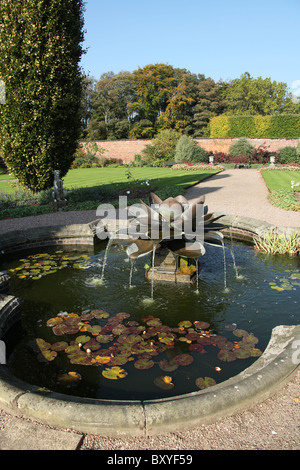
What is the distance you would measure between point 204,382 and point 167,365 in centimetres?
40

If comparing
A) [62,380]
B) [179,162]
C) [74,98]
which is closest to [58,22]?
[74,98]

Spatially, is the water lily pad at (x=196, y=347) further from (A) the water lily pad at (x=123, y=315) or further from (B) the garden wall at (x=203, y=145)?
(B) the garden wall at (x=203, y=145)

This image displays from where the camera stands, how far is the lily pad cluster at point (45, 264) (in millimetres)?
5738

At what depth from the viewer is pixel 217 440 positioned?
2217mm

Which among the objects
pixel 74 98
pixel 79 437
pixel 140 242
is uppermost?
pixel 74 98

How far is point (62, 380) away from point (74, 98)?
10.6 m

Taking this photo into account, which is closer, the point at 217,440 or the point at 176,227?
the point at 217,440

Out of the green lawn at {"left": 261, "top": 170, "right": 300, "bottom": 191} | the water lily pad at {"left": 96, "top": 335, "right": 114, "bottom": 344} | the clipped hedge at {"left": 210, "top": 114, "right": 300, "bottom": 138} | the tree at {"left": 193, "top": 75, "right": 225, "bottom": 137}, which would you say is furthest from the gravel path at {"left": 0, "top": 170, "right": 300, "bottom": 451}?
the tree at {"left": 193, "top": 75, "right": 225, "bottom": 137}

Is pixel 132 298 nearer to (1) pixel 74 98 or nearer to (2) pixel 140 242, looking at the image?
(2) pixel 140 242

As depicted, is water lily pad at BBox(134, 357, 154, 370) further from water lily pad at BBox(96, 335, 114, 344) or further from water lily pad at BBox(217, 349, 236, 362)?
water lily pad at BBox(217, 349, 236, 362)

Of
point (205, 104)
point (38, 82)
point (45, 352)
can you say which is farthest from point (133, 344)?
point (205, 104)

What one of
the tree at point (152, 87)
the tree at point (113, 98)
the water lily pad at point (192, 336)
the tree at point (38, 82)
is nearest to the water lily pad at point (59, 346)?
the water lily pad at point (192, 336)
